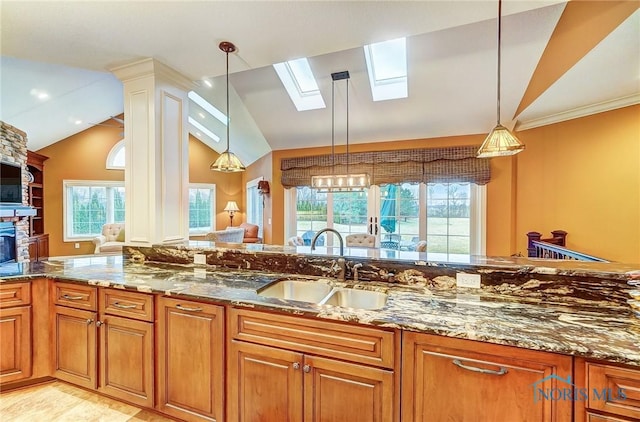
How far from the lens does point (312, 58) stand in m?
3.76

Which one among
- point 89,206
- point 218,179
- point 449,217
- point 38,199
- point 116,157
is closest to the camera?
point 449,217

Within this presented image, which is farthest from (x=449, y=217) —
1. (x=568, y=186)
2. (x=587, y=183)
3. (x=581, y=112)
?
(x=581, y=112)

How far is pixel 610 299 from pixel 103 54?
12.6 feet

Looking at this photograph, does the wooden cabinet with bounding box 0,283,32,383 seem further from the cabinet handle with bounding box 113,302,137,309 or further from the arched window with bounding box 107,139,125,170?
the arched window with bounding box 107,139,125,170

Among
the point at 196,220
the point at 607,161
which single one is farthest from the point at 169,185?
the point at 196,220

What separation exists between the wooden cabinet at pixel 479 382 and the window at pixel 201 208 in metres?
8.21

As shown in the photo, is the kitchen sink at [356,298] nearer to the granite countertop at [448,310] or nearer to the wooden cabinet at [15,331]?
the granite countertop at [448,310]

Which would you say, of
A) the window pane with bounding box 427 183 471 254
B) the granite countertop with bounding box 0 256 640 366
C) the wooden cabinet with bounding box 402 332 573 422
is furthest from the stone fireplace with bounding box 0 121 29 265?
the window pane with bounding box 427 183 471 254

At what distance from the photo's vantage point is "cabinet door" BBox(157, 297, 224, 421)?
1610 mm

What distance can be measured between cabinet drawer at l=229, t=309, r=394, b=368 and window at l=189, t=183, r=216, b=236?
24.9ft

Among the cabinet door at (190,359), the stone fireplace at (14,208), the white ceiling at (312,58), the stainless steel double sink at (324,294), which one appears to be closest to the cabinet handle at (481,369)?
the stainless steel double sink at (324,294)

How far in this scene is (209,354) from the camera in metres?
1.63

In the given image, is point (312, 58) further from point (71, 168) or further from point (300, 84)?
point (71, 168)

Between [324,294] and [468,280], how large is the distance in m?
0.90
